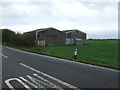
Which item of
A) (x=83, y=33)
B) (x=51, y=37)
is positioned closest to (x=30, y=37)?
(x=51, y=37)

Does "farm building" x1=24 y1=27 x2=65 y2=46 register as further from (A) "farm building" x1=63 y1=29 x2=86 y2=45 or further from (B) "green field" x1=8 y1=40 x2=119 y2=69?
(B) "green field" x1=8 y1=40 x2=119 y2=69

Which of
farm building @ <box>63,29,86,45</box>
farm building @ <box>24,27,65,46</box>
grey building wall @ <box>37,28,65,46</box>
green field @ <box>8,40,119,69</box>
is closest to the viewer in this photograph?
green field @ <box>8,40,119,69</box>

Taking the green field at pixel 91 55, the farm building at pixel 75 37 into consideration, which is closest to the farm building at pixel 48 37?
the farm building at pixel 75 37

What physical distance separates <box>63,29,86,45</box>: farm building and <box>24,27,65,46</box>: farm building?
4415 millimetres

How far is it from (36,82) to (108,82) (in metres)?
2.76

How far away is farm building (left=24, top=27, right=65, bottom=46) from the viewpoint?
55562mm

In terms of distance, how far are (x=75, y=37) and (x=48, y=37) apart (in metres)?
16.3

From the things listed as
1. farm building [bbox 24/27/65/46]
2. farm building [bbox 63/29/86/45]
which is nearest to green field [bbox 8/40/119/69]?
farm building [bbox 24/27/65/46]

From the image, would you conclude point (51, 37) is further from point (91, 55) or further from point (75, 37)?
point (91, 55)

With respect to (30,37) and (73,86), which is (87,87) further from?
(30,37)

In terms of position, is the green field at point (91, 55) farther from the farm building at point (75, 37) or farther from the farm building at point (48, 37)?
the farm building at point (75, 37)

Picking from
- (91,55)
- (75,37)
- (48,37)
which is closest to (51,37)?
(48,37)

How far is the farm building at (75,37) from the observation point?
65.2 meters

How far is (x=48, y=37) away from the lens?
5728 centimetres
